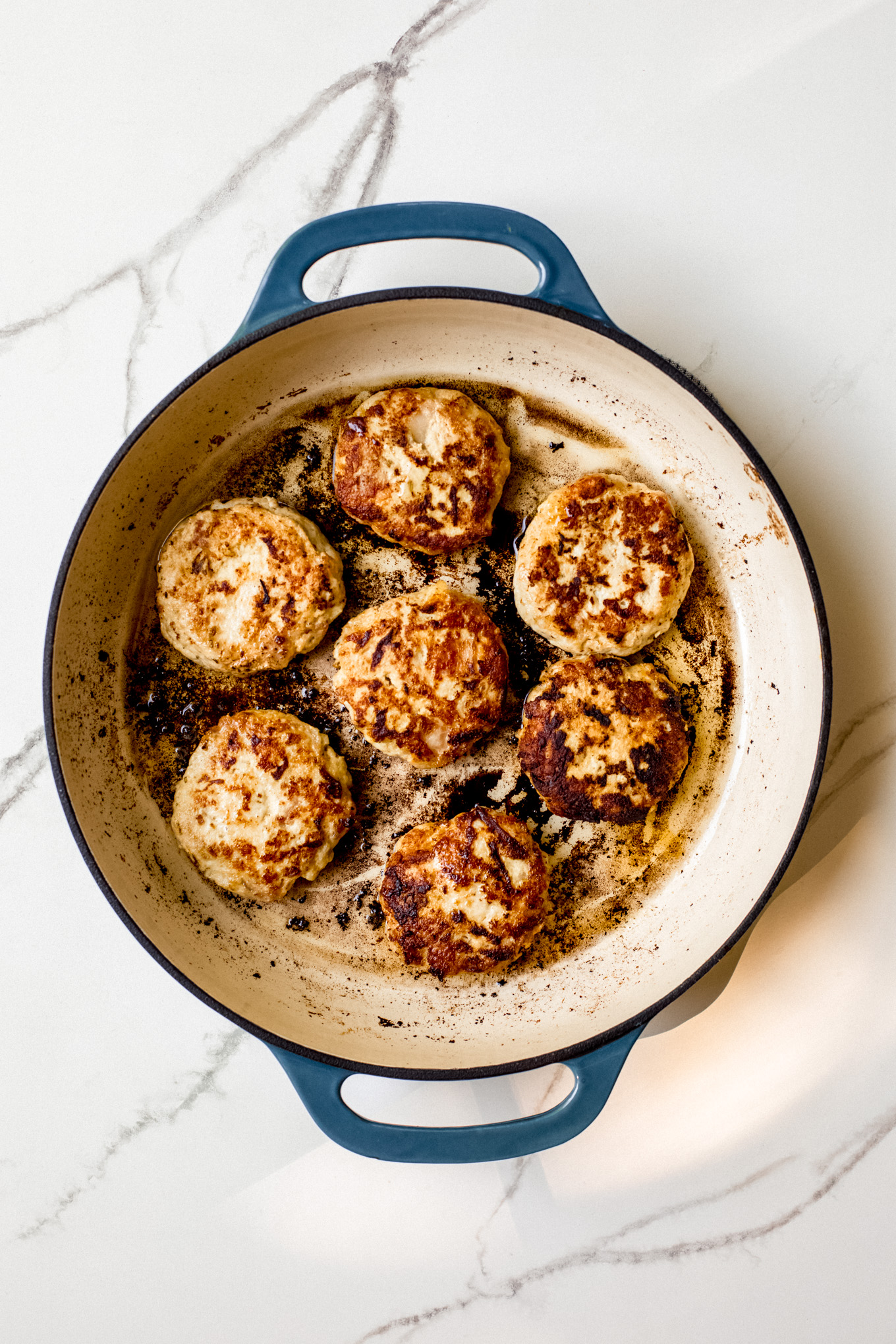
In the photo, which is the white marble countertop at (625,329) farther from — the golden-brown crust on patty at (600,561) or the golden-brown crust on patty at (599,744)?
the golden-brown crust on patty at (599,744)

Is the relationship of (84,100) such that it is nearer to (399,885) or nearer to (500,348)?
(500,348)

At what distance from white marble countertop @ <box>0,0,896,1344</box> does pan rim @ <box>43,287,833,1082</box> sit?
11.0 inches

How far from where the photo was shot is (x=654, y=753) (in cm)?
186

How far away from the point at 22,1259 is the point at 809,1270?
2.01 meters

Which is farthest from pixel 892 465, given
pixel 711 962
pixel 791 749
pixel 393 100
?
pixel 393 100

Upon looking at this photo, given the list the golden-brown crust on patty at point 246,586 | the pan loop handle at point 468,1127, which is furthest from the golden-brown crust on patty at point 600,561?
the pan loop handle at point 468,1127

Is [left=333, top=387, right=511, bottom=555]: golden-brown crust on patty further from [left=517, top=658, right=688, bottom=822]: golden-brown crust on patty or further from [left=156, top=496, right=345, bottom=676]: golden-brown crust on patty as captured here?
[left=517, top=658, right=688, bottom=822]: golden-brown crust on patty

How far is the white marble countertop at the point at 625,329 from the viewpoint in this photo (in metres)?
1.93

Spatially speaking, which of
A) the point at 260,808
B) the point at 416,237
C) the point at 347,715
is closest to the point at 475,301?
the point at 416,237

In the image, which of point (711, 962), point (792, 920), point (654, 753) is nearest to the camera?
point (711, 962)

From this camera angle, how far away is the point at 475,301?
175 cm

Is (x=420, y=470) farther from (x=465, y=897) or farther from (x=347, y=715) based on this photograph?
(x=465, y=897)

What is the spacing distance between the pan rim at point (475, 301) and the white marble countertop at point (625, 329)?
0.92 ft

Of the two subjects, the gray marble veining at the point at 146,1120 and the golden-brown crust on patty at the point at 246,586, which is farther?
the gray marble veining at the point at 146,1120
